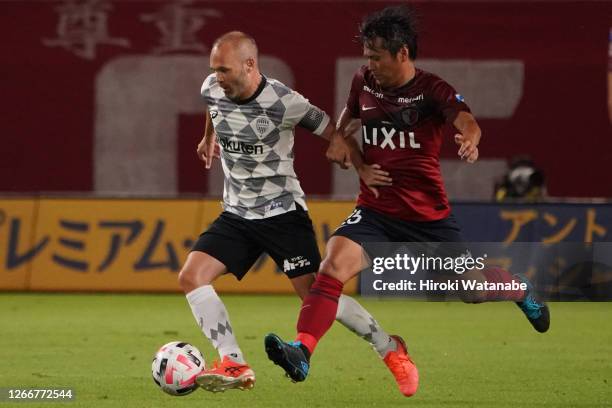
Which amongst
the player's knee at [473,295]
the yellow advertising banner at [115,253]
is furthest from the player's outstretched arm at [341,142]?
the yellow advertising banner at [115,253]

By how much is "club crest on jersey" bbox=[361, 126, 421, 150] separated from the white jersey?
31 cm

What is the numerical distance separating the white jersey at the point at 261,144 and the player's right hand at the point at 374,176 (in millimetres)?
348

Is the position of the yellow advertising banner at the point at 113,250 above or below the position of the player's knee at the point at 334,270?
below

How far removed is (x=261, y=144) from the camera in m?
7.56

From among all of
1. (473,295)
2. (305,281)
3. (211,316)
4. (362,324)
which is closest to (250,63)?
(305,281)

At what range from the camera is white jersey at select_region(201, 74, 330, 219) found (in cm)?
756

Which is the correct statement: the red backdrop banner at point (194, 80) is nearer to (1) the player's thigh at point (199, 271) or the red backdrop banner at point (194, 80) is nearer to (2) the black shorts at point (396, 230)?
(2) the black shorts at point (396, 230)

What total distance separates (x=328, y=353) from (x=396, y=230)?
233cm

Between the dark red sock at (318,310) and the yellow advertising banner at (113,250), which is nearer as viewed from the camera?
the dark red sock at (318,310)

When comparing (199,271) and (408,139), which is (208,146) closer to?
(199,271)

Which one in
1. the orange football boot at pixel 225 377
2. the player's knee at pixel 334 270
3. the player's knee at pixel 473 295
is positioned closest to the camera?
the orange football boot at pixel 225 377

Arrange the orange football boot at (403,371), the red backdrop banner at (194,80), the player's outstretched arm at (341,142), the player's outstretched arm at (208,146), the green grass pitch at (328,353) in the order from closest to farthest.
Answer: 1. the player's outstretched arm at (341,142)
2. the orange football boot at (403,371)
3. the green grass pitch at (328,353)
4. the player's outstretched arm at (208,146)
5. the red backdrop banner at (194,80)

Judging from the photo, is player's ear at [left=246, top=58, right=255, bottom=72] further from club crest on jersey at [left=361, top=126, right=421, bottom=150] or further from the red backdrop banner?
the red backdrop banner

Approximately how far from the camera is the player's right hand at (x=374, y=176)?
7551 millimetres
